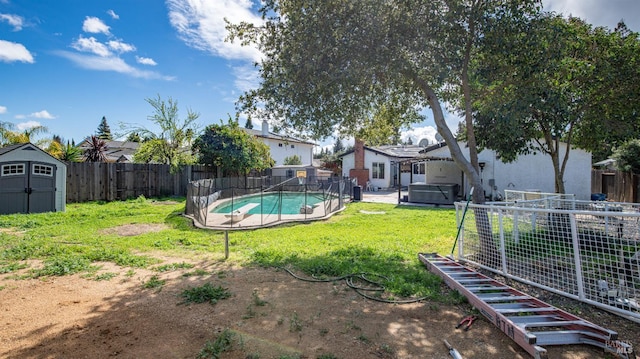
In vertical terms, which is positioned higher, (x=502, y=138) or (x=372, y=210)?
(x=502, y=138)

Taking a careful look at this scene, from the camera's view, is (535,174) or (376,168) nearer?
(535,174)

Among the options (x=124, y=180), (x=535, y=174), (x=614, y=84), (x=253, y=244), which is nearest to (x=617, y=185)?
(x=535, y=174)

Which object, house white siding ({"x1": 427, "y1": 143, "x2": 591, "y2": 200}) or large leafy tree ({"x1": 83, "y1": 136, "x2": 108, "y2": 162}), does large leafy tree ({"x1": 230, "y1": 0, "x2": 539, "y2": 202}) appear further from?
large leafy tree ({"x1": 83, "y1": 136, "x2": 108, "y2": 162})

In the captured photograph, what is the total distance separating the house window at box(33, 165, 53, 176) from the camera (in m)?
11.0

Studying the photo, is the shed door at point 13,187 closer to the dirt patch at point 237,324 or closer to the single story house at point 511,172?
the dirt patch at point 237,324

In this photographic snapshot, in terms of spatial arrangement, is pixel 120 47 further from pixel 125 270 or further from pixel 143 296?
pixel 143 296

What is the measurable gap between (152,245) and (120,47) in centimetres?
904

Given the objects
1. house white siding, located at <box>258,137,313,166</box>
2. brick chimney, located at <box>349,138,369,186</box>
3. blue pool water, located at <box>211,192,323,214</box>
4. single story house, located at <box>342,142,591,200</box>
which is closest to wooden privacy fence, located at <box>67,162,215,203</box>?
blue pool water, located at <box>211,192,323,214</box>

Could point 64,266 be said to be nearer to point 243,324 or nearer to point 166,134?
point 243,324

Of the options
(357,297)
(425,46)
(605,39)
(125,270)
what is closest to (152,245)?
(125,270)

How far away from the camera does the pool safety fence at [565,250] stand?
357cm

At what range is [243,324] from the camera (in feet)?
11.2

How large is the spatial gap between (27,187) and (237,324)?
1193cm

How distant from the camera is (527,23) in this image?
5.74 meters
